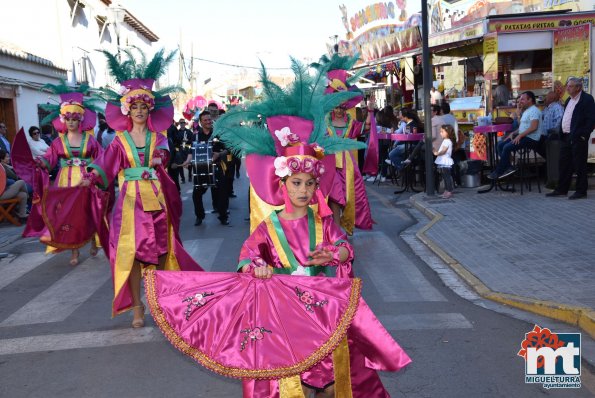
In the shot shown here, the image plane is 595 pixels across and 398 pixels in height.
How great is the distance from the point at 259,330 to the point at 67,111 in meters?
6.44

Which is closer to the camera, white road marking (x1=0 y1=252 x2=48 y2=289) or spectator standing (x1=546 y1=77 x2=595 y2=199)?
white road marking (x1=0 y1=252 x2=48 y2=289)

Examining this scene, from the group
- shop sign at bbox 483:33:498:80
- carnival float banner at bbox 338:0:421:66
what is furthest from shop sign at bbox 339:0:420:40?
shop sign at bbox 483:33:498:80

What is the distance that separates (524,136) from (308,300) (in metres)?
9.92

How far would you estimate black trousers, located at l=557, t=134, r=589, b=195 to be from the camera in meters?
10.8

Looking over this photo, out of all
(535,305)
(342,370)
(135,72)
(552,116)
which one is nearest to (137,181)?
(135,72)

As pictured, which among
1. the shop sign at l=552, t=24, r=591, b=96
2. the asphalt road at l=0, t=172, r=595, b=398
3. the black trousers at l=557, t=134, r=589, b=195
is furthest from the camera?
the shop sign at l=552, t=24, r=591, b=96

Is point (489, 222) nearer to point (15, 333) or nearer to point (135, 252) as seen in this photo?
point (135, 252)

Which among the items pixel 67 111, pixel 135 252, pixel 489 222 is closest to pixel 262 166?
pixel 135 252

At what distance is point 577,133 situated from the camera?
1073 centimetres

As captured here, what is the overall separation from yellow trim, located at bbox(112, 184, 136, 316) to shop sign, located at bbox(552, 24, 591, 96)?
10.1 metres

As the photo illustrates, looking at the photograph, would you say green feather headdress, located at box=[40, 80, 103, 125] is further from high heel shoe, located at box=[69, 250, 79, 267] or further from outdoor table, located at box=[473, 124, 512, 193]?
outdoor table, located at box=[473, 124, 512, 193]

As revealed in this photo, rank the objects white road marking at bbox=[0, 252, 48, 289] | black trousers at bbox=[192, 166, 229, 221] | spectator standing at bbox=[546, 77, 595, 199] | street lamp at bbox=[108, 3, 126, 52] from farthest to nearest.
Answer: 1. street lamp at bbox=[108, 3, 126, 52]
2. black trousers at bbox=[192, 166, 229, 221]
3. spectator standing at bbox=[546, 77, 595, 199]
4. white road marking at bbox=[0, 252, 48, 289]

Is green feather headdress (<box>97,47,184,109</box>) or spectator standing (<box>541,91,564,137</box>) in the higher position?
green feather headdress (<box>97,47,184,109</box>)

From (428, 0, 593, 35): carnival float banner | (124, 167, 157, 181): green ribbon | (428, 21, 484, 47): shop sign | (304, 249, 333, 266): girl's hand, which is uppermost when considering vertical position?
(428, 0, 593, 35): carnival float banner
